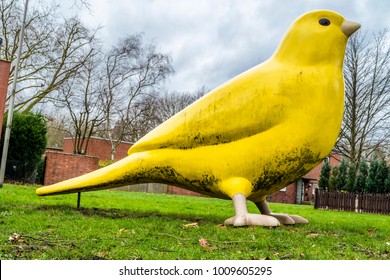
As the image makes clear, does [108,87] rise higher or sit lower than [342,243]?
higher

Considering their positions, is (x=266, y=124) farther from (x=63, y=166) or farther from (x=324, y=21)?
(x=63, y=166)

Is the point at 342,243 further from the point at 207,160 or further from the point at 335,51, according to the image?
the point at 335,51

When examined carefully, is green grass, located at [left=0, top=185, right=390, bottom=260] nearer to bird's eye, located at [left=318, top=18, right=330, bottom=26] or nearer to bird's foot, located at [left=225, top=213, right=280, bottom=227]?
bird's foot, located at [left=225, top=213, right=280, bottom=227]

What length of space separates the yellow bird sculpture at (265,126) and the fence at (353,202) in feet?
49.7

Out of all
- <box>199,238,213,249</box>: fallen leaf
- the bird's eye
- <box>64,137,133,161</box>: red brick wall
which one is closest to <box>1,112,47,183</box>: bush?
the bird's eye

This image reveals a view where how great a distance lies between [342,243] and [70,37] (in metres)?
24.8

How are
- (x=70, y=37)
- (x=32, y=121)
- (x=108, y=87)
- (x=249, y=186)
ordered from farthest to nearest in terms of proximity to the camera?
(x=108, y=87) < (x=70, y=37) < (x=32, y=121) < (x=249, y=186)

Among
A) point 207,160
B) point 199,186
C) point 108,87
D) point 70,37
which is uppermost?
point 70,37

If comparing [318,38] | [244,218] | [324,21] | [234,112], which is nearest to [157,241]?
[244,218]

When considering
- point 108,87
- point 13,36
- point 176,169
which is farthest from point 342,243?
point 108,87

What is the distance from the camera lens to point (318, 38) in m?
6.64

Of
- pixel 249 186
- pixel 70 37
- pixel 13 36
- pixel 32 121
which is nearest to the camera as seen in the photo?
pixel 249 186

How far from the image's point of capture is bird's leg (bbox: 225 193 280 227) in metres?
6.12

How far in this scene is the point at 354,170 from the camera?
2236cm
